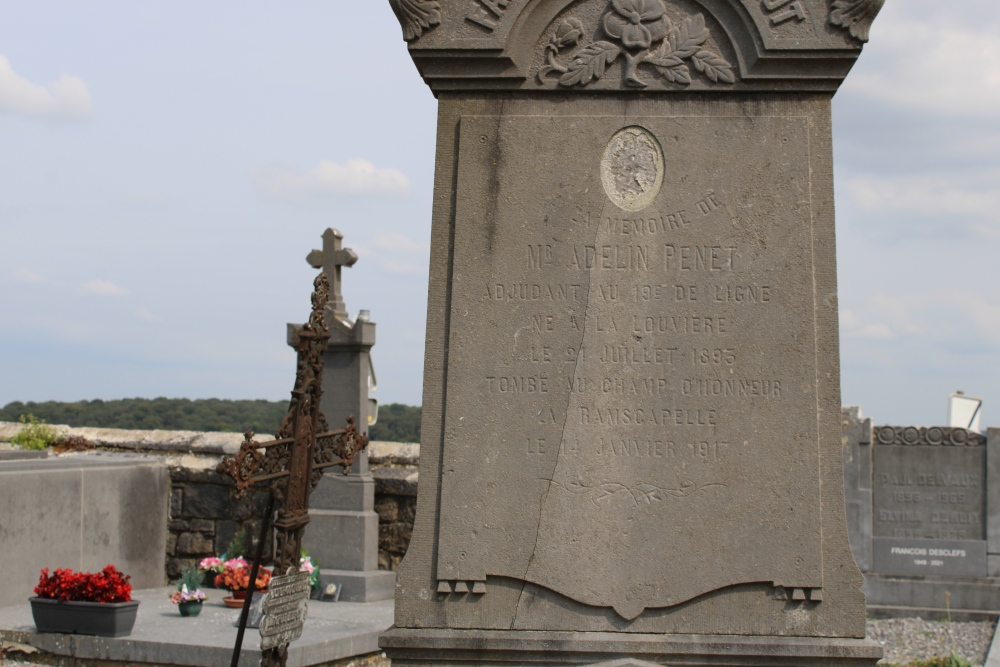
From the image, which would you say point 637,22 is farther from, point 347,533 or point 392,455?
point 392,455

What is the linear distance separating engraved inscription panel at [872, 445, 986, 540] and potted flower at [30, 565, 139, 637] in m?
8.01

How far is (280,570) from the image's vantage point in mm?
4688

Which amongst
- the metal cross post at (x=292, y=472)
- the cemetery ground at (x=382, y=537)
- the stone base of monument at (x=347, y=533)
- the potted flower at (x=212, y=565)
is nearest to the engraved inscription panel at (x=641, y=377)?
the metal cross post at (x=292, y=472)

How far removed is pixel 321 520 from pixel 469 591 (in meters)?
6.13

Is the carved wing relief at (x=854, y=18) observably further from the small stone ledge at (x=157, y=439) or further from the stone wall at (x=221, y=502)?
the small stone ledge at (x=157, y=439)

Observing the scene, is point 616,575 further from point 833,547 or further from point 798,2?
point 798,2

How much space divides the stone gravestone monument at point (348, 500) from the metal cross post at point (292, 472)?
5324mm

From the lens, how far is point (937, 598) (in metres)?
12.3

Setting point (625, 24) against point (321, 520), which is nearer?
point (625, 24)

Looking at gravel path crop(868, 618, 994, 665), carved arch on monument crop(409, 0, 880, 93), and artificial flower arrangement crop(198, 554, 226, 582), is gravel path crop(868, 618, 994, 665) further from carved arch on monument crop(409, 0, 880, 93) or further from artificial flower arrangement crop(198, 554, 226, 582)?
carved arch on monument crop(409, 0, 880, 93)

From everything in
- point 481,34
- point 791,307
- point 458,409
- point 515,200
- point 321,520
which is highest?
point 481,34

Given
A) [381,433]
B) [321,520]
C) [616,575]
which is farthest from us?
[381,433]

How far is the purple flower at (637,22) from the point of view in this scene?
4.62m

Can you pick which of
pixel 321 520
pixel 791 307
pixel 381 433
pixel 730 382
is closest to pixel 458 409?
pixel 730 382
